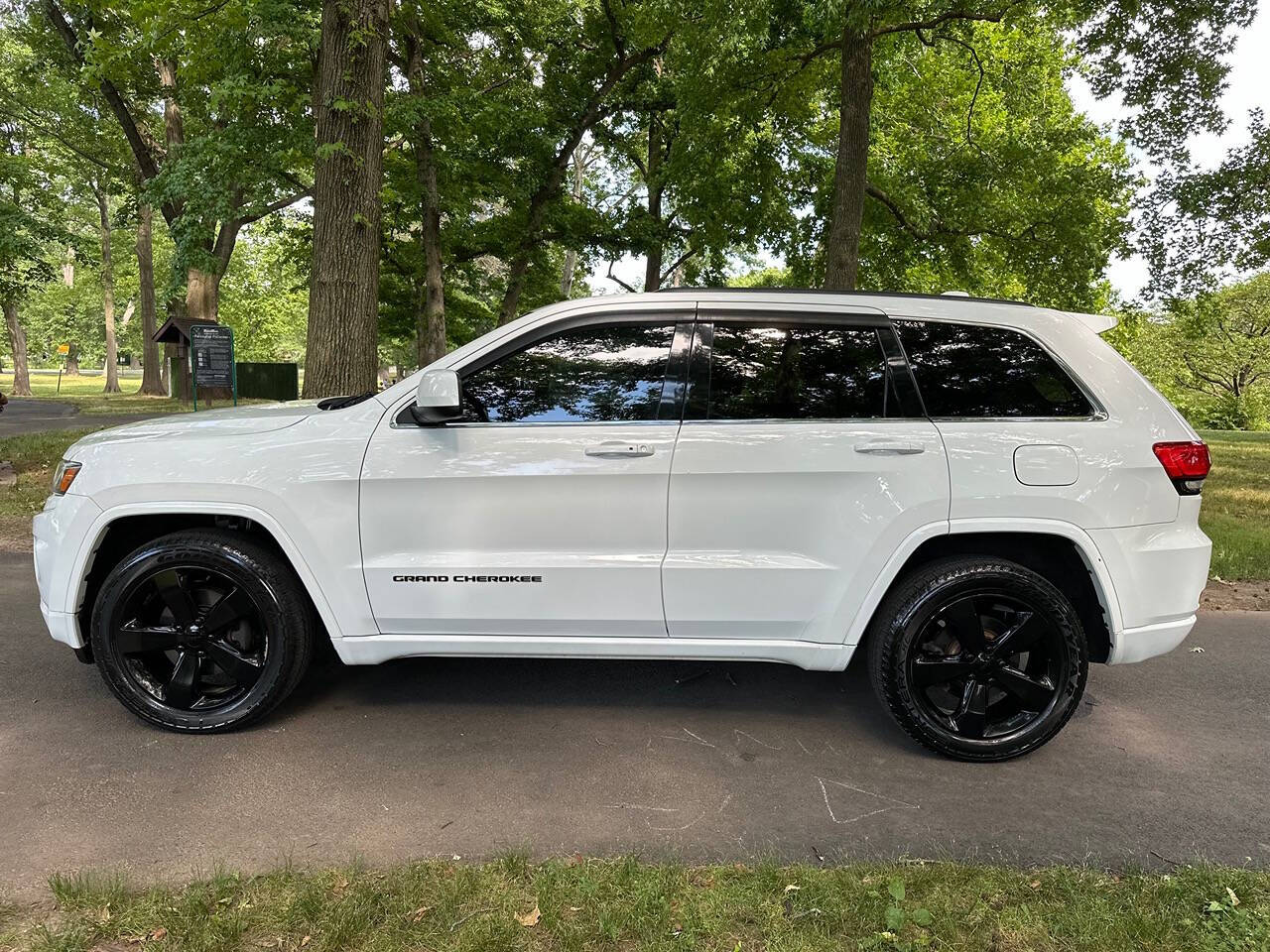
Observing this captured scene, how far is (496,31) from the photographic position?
16578 mm

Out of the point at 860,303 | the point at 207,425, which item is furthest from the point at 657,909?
the point at 207,425

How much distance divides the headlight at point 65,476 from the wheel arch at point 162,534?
0.25 meters

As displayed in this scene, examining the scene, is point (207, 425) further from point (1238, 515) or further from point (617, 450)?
point (1238, 515)

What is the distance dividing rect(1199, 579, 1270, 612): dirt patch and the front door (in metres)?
4.34

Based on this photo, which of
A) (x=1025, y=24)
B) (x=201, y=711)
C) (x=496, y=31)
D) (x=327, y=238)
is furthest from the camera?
(x=496, y=31)

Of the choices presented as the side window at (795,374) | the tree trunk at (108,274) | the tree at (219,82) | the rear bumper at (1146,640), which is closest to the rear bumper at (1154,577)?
the rear bumper at (1146,640)

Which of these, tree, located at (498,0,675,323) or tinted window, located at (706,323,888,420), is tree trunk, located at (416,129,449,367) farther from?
tinted window, located at (706,323,888,420)

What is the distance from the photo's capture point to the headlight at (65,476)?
11.0 ft

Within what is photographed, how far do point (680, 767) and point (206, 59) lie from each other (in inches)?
482

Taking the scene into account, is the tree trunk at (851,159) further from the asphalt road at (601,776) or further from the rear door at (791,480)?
the rear door at (791,480)

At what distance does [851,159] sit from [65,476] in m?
9.58

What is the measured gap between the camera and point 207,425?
3365mm

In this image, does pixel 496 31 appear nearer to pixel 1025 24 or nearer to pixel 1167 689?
pixel 1025 24

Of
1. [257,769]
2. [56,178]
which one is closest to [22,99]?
[56,178]
